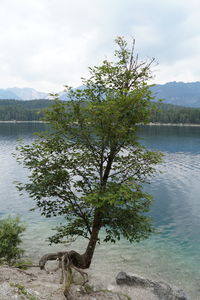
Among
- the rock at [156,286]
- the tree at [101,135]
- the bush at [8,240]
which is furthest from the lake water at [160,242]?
the bush at [8,240]

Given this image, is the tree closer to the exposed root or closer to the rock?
the exposed root

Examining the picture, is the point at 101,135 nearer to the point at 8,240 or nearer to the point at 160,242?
the point at 8,240

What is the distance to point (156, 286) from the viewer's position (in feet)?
57.6

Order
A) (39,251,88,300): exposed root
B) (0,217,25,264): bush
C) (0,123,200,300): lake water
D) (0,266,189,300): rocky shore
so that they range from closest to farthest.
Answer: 1. (0,266,189,300): rocky shore
2. (39,251,88,300): exposed root
3. (0,217,25,264): bush
4. (0,123,200,300): lake water

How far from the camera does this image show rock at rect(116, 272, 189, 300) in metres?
16.9

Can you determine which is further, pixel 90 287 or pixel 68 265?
pixel 68 265

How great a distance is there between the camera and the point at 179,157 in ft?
316

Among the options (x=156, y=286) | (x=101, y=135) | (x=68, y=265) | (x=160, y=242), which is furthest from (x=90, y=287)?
(x=160, y=242)

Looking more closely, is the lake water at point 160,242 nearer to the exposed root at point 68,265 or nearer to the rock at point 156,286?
the rock at point 156,286

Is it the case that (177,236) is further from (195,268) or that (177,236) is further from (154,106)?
(154,106)

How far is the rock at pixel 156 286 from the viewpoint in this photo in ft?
55.4

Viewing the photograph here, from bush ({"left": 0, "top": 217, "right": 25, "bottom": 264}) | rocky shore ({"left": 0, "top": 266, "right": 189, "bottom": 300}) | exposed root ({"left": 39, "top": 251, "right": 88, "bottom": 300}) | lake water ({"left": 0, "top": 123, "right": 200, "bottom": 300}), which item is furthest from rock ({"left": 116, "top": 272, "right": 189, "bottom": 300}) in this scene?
bush ({"left": 0, "top": 217, "right": 25, "bottom": 264})

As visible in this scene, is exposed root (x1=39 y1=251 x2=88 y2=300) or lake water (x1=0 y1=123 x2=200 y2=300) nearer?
exposed root (x1=39 y1=251 x2=88 y2=300)

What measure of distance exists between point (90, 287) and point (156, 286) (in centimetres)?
489
